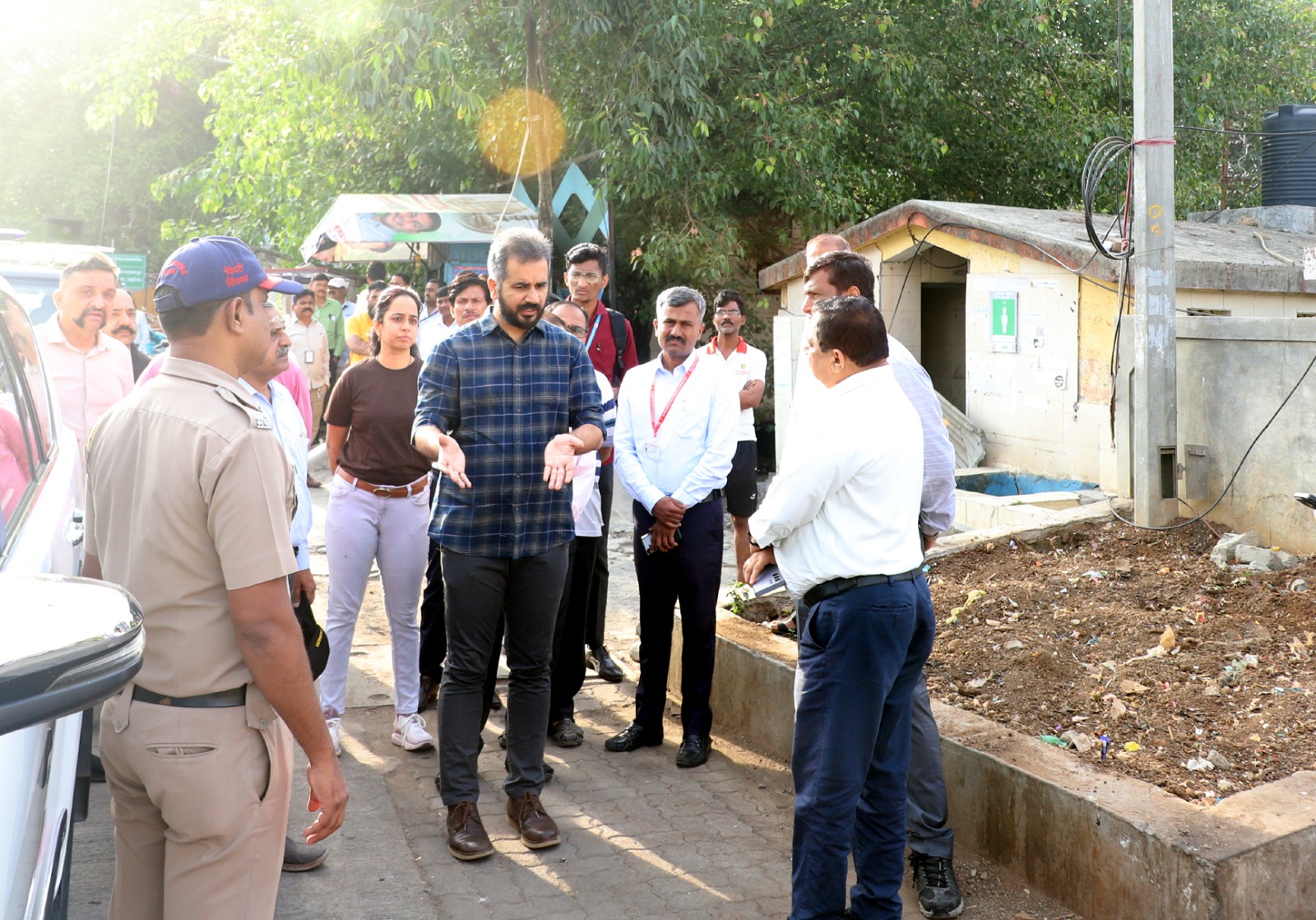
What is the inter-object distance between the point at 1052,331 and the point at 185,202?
26.0 m

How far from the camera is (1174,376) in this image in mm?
7477

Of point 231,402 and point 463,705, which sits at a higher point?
point 231,402

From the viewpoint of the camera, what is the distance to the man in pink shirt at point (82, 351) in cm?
564

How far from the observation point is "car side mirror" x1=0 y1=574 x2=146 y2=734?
4.20 feet

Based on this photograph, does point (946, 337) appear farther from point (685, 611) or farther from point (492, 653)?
point (492, 653)

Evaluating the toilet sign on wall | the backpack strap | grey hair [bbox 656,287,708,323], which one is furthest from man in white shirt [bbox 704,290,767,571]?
the toilet sign on wall

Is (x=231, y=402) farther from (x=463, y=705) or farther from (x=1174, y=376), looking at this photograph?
(x=1174, y=376)

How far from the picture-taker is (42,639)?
1.33 metres

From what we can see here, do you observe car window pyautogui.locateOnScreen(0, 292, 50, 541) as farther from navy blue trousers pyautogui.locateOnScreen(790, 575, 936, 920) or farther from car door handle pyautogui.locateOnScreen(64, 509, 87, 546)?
navy blue trousers pyautogui.locateOnScreen(790, 575, 936, 920)

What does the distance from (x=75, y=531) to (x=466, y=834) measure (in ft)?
5.47

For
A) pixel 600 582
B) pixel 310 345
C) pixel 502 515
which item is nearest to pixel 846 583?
pixel 502 515

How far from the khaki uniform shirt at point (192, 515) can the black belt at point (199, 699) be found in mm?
13

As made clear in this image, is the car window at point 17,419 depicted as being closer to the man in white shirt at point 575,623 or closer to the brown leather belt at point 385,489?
the brown leather belt at point 385,489

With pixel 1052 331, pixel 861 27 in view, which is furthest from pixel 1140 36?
pixel 861 27
